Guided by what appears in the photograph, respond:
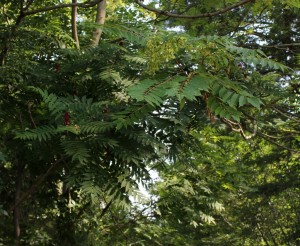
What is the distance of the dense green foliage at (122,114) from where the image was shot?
6.95 feet

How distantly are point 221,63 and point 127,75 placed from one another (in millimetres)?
1308

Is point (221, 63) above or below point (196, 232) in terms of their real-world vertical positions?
above

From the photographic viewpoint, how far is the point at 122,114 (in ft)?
7.58

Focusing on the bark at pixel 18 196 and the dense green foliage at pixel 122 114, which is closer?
the dense green foliage at pixel 122 114

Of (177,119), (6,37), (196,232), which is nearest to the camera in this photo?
(177,119)

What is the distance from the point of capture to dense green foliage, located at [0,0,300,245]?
83.4 inches

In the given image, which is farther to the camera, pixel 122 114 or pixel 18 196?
pixel 18 196

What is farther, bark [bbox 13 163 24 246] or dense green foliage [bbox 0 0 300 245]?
bark [bbox 13 163 24 246]

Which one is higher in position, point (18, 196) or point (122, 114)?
point (122, 114)

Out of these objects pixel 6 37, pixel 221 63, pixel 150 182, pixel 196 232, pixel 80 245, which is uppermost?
pixel 6 37

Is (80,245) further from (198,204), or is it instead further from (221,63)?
(221,63)

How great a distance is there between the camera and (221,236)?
1245 cm

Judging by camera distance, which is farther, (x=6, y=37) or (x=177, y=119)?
(x=6, y=37)

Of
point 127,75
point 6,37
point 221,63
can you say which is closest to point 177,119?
point 127,75
